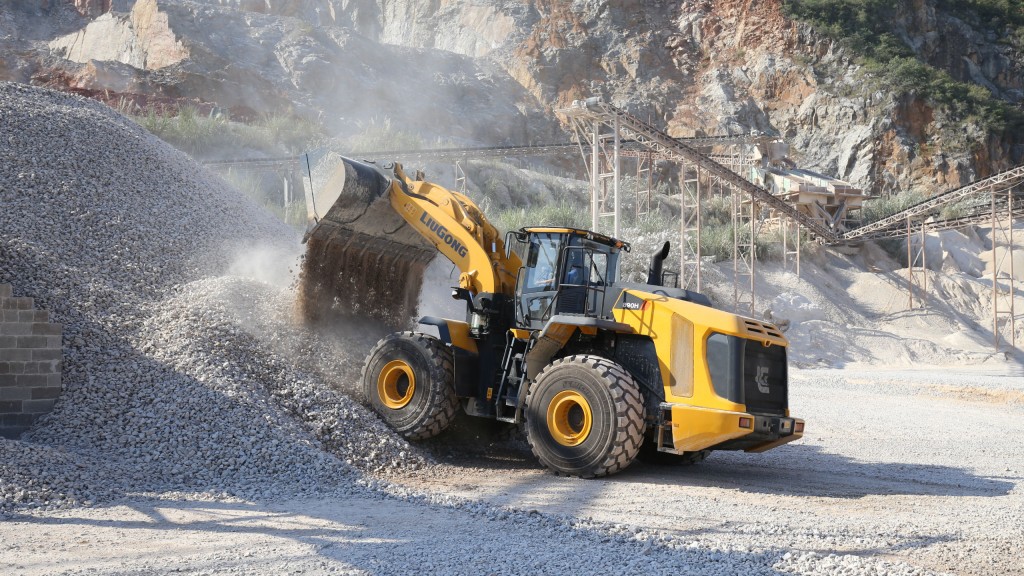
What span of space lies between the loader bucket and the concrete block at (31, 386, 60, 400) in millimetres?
2700

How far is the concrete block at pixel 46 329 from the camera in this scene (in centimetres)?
890

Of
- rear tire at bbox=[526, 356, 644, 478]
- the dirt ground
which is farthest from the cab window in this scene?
the dirt ground

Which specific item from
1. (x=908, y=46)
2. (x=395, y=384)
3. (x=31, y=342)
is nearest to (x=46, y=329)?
(x=31, y=342)

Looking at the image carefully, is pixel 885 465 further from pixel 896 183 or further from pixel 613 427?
pixel 896 183

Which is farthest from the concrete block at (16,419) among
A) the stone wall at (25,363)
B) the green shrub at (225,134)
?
the green shrub at (225,134)

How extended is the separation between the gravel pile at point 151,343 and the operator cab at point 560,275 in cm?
196

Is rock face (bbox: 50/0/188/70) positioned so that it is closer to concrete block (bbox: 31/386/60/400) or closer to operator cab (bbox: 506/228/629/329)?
concrete block (bbox: 31/386/60/400)

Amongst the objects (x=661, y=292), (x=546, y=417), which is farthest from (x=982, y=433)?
(x=546, y=417)

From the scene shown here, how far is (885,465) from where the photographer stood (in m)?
10.1

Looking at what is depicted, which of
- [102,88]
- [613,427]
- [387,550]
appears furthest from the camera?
[102,88]

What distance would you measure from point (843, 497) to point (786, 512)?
1291 mm

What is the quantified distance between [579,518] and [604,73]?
47.3m

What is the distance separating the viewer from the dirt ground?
5438 mm

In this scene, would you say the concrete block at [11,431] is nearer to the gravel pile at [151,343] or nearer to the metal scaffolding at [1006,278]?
the gravel pile at [151,343]
